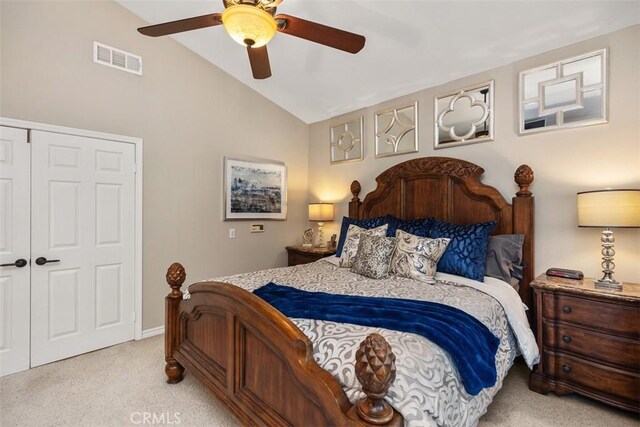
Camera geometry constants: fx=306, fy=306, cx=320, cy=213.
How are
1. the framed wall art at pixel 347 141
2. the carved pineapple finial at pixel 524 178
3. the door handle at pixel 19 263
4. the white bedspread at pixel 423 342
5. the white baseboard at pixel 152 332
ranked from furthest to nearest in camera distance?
the framed wall art at pixel 347 141 → the white baseboard at pixel 152 332 → the carved pineapple finial at pixel 524 178 → the door handle at pixel 19 263 → the white bedspread at pixel 423 342

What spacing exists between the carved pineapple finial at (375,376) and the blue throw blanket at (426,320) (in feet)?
1.38

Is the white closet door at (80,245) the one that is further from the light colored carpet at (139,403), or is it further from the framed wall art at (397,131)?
the framed wall art at (397,131)

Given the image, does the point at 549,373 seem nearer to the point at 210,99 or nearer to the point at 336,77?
the point at 336,77

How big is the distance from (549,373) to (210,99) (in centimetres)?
414

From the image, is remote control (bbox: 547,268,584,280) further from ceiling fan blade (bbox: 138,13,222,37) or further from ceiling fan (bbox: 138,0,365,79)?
ceiling fan blade (bbox: 138,13,222,37)

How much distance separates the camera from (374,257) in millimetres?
2461

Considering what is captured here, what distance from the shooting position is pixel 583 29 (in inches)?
93.0

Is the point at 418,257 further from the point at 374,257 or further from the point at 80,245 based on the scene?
the point at 80,245

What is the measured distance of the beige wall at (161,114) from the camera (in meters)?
2.62

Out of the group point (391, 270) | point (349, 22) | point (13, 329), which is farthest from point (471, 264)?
point (13, 329)

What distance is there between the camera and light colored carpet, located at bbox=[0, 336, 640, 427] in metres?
1.92

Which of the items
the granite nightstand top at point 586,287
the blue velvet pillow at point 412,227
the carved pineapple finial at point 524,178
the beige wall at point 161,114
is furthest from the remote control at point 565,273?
the beige wall at point 161,114

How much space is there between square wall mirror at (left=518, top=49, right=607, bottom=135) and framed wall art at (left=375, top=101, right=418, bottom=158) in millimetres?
1033

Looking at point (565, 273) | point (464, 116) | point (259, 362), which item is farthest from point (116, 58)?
point (565, 273)
